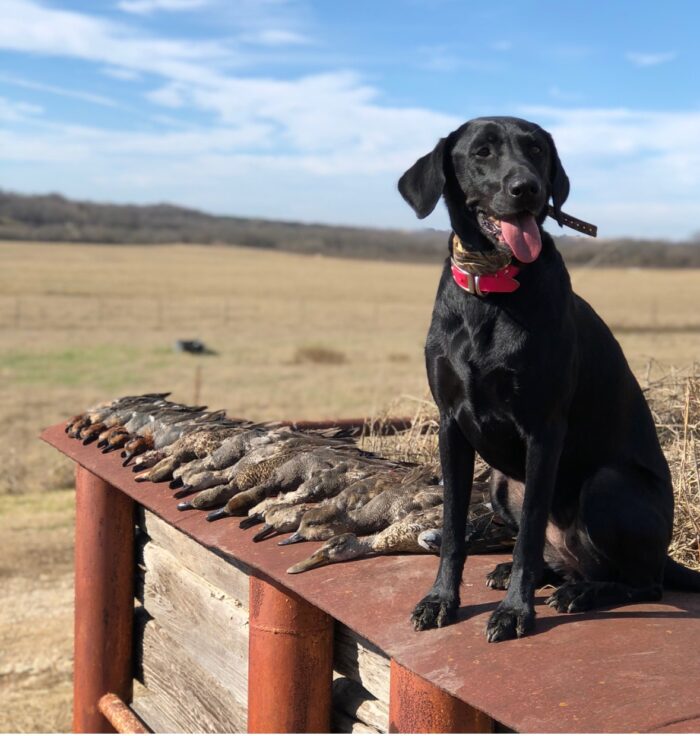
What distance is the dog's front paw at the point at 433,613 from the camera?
9.18 ft

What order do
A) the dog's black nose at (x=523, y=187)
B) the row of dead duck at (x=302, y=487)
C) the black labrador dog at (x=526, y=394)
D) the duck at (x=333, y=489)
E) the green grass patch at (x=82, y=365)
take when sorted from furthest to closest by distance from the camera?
the green grass patch at (x=82, y=365) → the duck at (x=333, y=489) → the row of dead duck at (x=302, y=487) → the black labrador dog at (x=526, y=394) → the dog's black nose at (x=523, y=187)

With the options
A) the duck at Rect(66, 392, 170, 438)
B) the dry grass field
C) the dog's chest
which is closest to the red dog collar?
the dog's chest

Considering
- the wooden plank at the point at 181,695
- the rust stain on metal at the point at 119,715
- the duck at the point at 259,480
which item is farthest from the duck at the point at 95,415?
the duck at the point at 259,480

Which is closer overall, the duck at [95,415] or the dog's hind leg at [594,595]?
the dog's hind leg at [594,595]

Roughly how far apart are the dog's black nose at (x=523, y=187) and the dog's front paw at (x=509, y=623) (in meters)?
1.12

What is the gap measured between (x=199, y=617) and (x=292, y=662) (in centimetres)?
106

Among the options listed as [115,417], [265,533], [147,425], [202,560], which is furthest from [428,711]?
[115,417]

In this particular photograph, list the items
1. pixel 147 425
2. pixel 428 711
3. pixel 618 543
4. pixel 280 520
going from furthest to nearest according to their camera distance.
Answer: pixel 147 425 < pixel 280 520 < pixel 618 543 < pixel 428 711

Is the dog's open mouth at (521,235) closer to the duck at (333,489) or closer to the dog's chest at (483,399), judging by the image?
the dog's chest at (483,399)

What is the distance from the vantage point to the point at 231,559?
→ 388 centimetres

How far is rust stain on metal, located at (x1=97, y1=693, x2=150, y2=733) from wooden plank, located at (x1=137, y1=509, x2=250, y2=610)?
80 centimetres

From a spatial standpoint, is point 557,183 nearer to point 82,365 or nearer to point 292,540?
point 292,540

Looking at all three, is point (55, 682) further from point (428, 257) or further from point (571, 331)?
point (428, 257)

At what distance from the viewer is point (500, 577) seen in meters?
3.14
